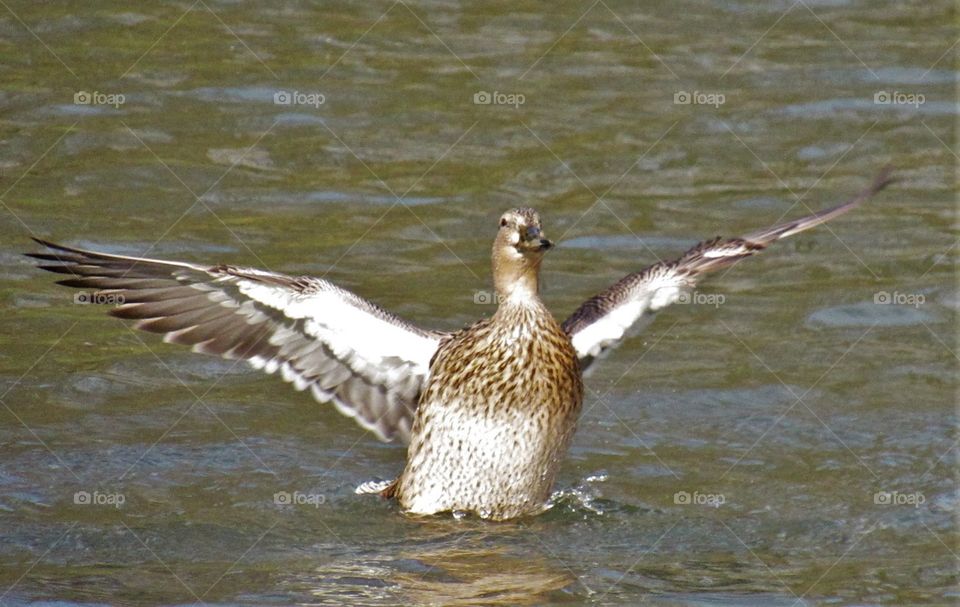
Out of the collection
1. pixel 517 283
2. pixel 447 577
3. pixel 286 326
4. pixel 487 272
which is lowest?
pixel 447 577

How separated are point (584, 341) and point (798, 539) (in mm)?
1761

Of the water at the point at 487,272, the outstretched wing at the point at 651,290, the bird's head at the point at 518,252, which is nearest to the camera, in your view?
the water at the point at 487,272

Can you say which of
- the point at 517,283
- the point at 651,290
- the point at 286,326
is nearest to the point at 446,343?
the point at 517,283

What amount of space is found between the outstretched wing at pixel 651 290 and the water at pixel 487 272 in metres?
0.92

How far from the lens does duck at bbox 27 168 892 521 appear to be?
378 inches

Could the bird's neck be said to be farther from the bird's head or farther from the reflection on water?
the reflection on water

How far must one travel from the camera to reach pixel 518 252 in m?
9.54

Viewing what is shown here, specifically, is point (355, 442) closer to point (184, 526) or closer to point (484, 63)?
point (184, 526)

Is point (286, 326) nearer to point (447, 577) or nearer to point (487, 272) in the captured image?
point (447, 577)

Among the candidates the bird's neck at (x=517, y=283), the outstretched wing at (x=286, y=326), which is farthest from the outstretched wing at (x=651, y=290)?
the outstretched wing at (x=286, y=326)

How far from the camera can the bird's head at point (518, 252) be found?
942 centimetres

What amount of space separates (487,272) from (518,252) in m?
3.46

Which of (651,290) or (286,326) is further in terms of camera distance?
(651,290)

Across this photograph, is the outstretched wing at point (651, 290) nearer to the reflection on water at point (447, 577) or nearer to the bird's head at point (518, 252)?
the bird's head at point (518, 252)
